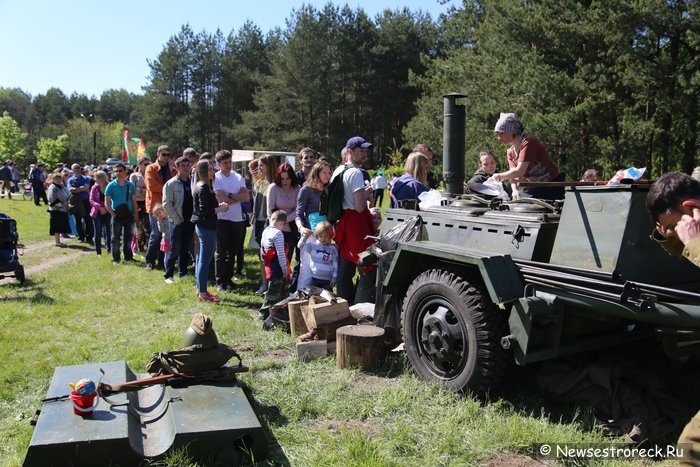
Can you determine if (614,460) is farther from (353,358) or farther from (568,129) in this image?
(568,129)

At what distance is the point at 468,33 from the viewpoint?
31.6 m

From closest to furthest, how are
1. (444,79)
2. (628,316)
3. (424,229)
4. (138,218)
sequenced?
(628,316), (424,229), (138,218), (444,79)

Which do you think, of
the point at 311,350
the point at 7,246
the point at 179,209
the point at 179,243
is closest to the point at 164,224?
the point at 179,243

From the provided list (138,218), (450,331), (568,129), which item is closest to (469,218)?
(450,331)

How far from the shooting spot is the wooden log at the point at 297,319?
5719 mm

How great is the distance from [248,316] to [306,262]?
0.91 metres

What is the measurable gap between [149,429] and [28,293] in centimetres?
575

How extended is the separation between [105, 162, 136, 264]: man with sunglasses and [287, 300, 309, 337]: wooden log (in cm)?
588

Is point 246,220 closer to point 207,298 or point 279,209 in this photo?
point 279,209

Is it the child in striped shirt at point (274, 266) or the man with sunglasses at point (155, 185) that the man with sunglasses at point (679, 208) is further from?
the man with sunglasses at point (155, 185)

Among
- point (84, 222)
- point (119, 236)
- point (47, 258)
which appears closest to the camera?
point (119, 236)

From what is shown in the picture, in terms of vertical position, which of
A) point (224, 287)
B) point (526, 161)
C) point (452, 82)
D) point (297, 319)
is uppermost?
point (452, 82)

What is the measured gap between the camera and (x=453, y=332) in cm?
402

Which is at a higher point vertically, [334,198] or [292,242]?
[334,198]
